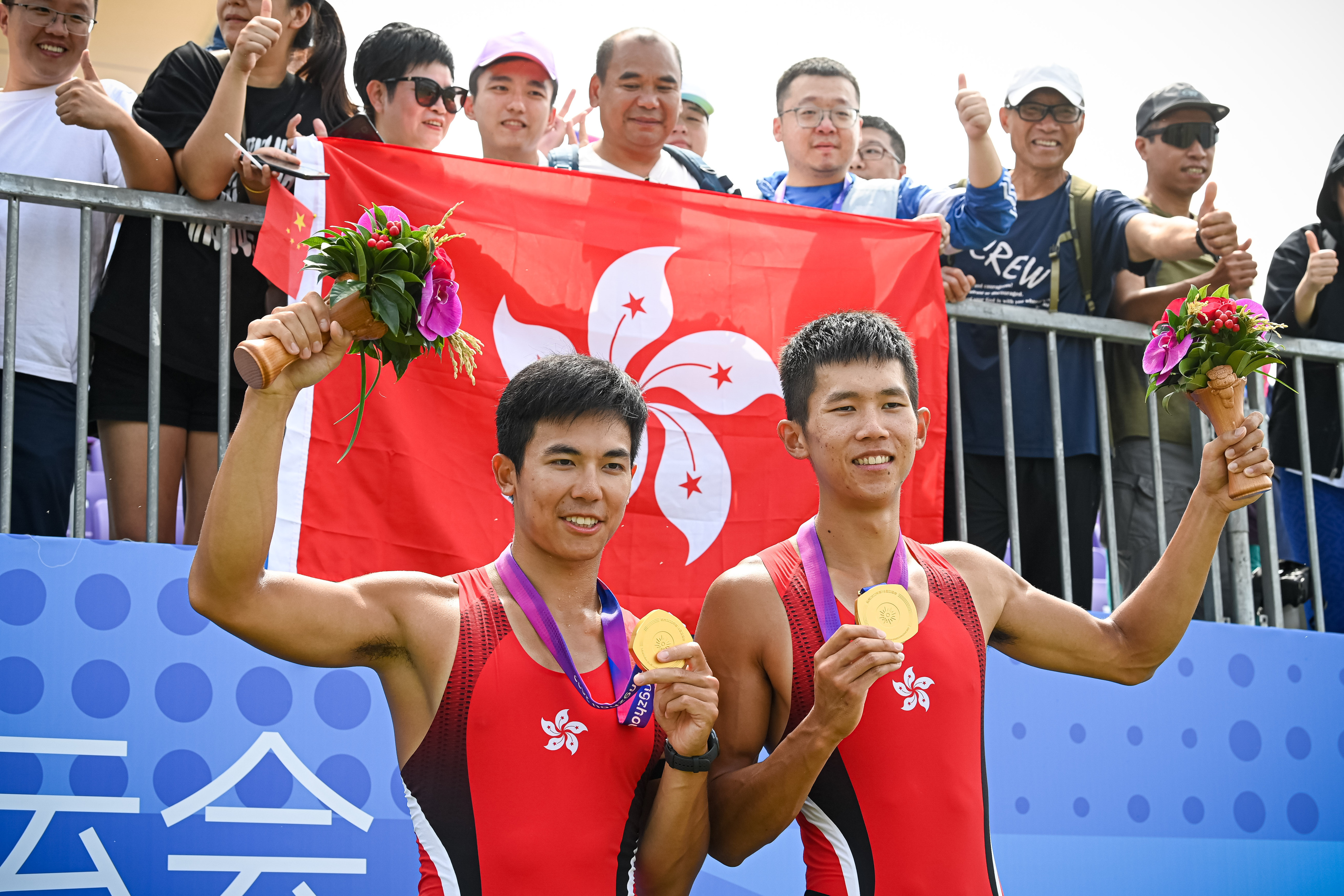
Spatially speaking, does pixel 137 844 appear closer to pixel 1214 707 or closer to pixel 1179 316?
pixel 1179 316

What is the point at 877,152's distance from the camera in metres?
7.04

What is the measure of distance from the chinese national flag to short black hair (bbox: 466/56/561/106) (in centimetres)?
113

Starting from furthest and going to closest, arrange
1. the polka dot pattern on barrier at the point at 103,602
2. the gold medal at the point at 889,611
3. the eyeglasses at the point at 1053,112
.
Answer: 1. the eyeglasses at the point at 1053,112
2. the polka dot pattern on barrier at the point at 103,602
3. the gold medal at the point at 889,611

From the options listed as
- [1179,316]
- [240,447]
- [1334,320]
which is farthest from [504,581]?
[1334,320]

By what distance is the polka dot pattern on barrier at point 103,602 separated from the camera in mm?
3852

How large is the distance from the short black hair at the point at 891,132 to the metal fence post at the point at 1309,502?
97.8 inches

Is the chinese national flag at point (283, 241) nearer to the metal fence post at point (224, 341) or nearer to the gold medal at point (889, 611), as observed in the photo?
the metal fence post at point (224, 341)

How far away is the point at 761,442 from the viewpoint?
4820mm

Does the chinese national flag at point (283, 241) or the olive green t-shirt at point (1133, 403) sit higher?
the chinese national flag at point (283, 241)

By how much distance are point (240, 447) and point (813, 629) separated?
1.38 metres

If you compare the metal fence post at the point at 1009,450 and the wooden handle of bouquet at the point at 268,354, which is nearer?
the wooden handle of bouquet at the point at 268,354

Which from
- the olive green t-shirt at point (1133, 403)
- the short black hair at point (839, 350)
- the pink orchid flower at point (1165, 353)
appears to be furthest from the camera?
the olive green t-shirt at point (1133, 403)

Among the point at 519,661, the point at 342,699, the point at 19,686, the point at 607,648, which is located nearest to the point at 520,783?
the point at 519,661

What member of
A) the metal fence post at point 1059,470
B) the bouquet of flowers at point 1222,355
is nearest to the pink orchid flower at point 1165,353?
the bouquet of flowers at point 1222,355
